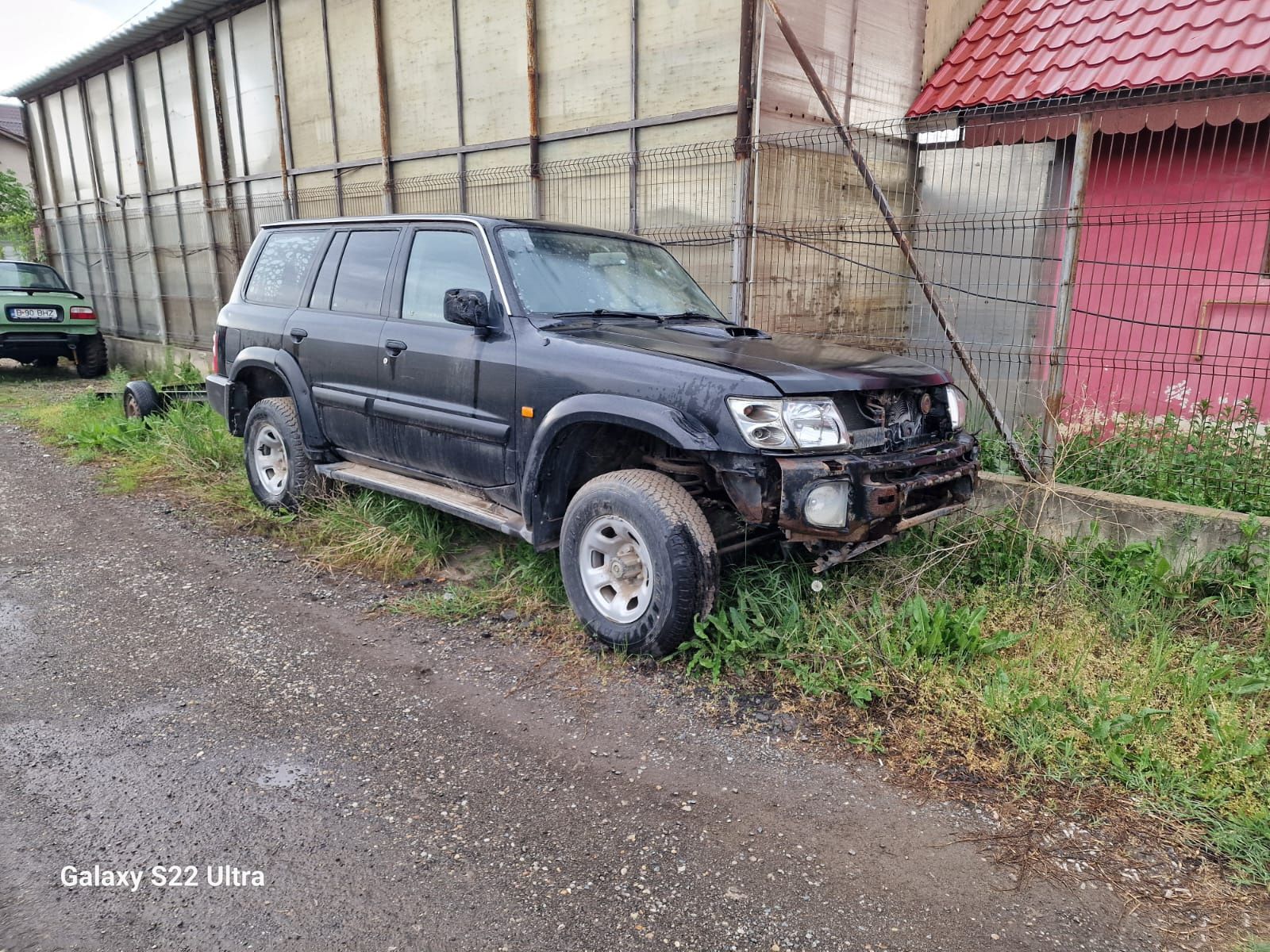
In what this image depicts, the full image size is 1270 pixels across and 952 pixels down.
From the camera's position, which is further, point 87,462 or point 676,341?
point 87,462

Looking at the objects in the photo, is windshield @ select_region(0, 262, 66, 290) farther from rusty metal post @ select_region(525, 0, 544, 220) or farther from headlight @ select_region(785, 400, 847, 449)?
headlight @ select_region(785, 400, 847, 449)

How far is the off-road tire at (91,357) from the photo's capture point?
43.6 ft

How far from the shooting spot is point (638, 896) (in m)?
2.41

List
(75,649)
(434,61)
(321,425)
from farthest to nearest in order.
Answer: (434,61) < (321,425) < (75,649)

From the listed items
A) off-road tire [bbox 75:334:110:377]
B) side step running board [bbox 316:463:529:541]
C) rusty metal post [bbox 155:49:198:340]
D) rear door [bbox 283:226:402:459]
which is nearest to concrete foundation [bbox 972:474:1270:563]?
side step running board [bbox 316:463:529:541]

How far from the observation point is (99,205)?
1538 centimetres

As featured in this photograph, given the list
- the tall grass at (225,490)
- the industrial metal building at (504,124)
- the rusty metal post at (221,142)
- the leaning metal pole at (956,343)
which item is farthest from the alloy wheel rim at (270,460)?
the rusty metal post at (221,142)

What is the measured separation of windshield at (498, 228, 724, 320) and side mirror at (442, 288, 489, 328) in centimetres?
23

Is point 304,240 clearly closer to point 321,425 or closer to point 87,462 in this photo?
point 321,425

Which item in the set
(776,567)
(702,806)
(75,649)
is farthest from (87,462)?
(702,806)

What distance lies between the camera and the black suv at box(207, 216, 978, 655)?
3434mm

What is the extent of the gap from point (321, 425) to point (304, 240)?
1.28m

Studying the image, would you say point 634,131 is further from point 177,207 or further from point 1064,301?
point 177,207

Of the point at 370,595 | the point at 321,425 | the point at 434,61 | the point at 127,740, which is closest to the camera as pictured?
the point at 127,740
